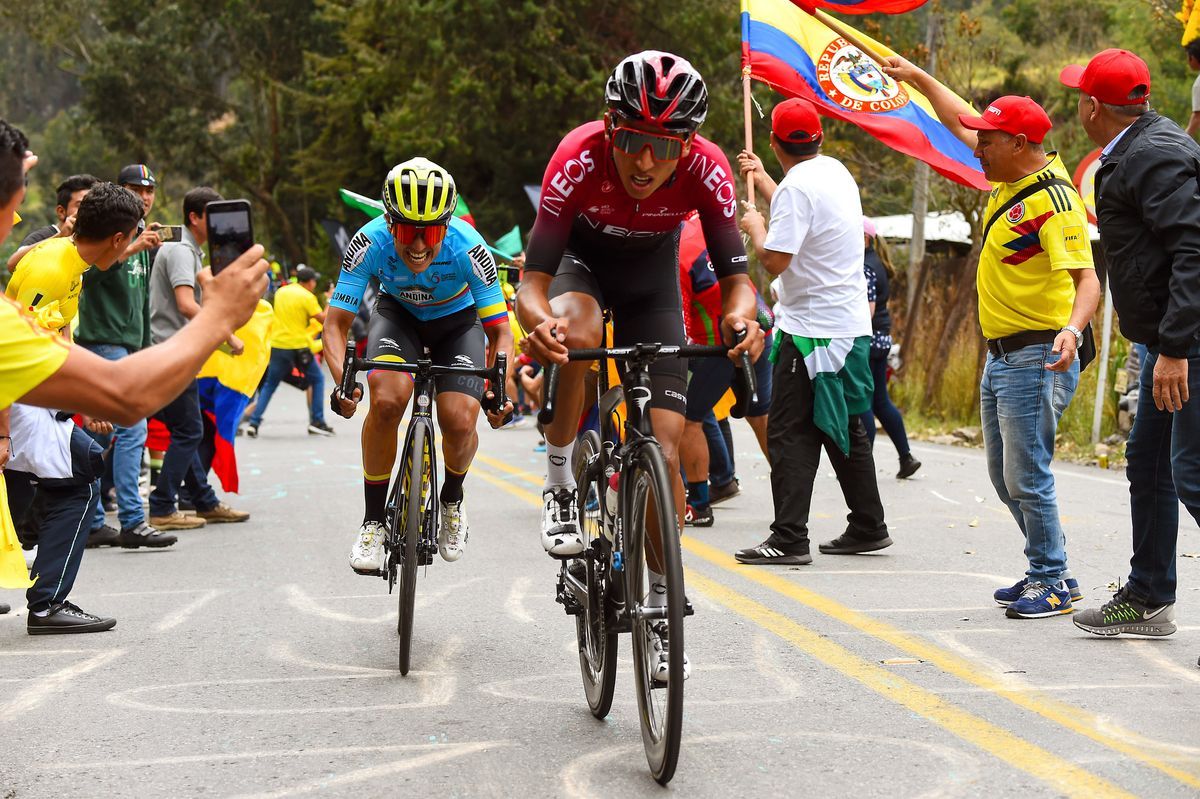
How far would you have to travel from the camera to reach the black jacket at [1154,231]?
5.22 meters

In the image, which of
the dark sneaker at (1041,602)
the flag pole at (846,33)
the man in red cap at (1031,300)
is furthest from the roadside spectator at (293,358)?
the dark sneaker at (1041,602)

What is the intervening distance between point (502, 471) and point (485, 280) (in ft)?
22.0

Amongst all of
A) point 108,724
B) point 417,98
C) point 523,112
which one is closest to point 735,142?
point 523,112

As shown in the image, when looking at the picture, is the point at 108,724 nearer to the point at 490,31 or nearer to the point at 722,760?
the point at 722,760

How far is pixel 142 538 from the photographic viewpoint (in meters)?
9.23

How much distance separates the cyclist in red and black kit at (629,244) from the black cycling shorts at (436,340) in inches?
31.2

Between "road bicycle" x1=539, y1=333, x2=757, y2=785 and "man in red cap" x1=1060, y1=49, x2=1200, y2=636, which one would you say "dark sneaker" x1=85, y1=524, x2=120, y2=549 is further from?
"man in red cap" x1=1060, y1=49, x2=1200, y2=636

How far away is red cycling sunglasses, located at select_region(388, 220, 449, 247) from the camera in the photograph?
242 inches

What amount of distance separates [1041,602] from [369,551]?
2878 millimetres

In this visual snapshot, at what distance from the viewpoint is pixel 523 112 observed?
38562 mm

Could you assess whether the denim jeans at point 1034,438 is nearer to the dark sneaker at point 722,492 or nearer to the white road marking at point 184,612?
the white road marking at point 184,612

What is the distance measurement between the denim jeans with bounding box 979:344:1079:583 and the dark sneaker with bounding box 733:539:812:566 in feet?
5.18

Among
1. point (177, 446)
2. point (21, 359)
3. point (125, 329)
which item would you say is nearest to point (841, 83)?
point (125, 329)

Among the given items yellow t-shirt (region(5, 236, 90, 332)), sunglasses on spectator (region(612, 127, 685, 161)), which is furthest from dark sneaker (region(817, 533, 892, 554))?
yellow t-shirt (region(5, 236, 90, 332))
